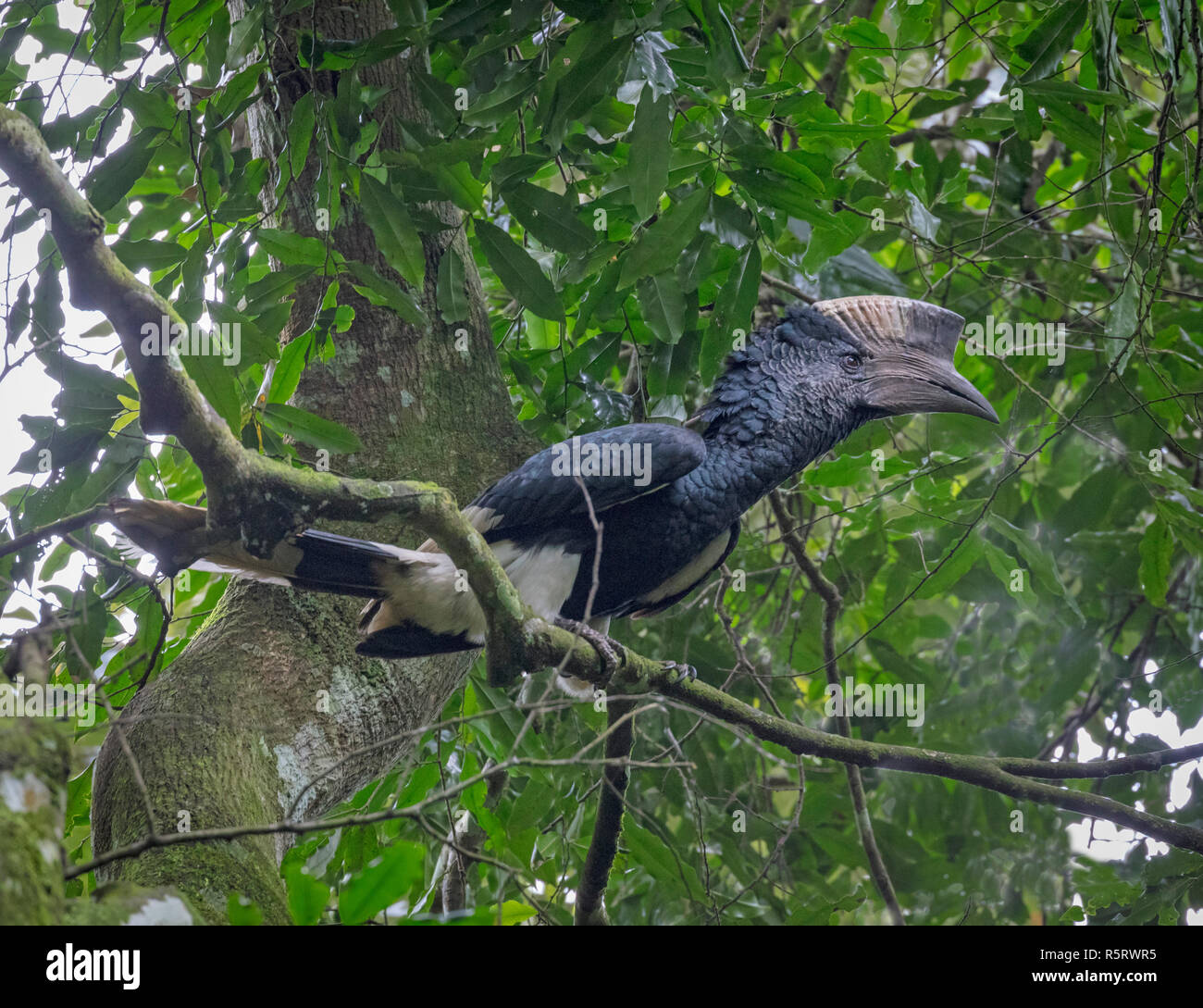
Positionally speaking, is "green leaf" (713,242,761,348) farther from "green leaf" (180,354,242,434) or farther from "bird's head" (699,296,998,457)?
"green leaf" (180,354,242,434)

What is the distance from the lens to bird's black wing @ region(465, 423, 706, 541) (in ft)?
8.76

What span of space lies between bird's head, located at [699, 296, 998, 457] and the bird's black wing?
12.0 inches

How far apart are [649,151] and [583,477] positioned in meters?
0.91

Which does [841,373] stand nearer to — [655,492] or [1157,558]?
[655,492]

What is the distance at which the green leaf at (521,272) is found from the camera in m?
2.49

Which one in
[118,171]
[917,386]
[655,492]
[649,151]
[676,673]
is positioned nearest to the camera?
[649,151]

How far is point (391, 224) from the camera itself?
7.54ft

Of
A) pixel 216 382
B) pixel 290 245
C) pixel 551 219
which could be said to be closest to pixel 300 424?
pixel 216 382

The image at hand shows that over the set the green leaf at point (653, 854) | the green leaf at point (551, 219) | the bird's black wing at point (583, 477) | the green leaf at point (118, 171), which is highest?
the green leaf at point (118, 171)

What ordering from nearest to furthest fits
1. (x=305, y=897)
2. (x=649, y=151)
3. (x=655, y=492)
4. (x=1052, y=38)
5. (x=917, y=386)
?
(x=305, y=897), (x=649, y=151), (x=1052, y=38), (x=655, y=492), (x=917, y=386)

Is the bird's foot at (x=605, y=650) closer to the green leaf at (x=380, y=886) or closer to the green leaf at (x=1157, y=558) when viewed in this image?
the green leaf at (x=380, y=886)

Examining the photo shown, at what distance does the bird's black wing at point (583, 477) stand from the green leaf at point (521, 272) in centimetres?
38

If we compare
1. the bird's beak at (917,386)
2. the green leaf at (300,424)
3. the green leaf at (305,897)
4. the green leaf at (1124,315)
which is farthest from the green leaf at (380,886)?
the bird's beak at (917,386)
